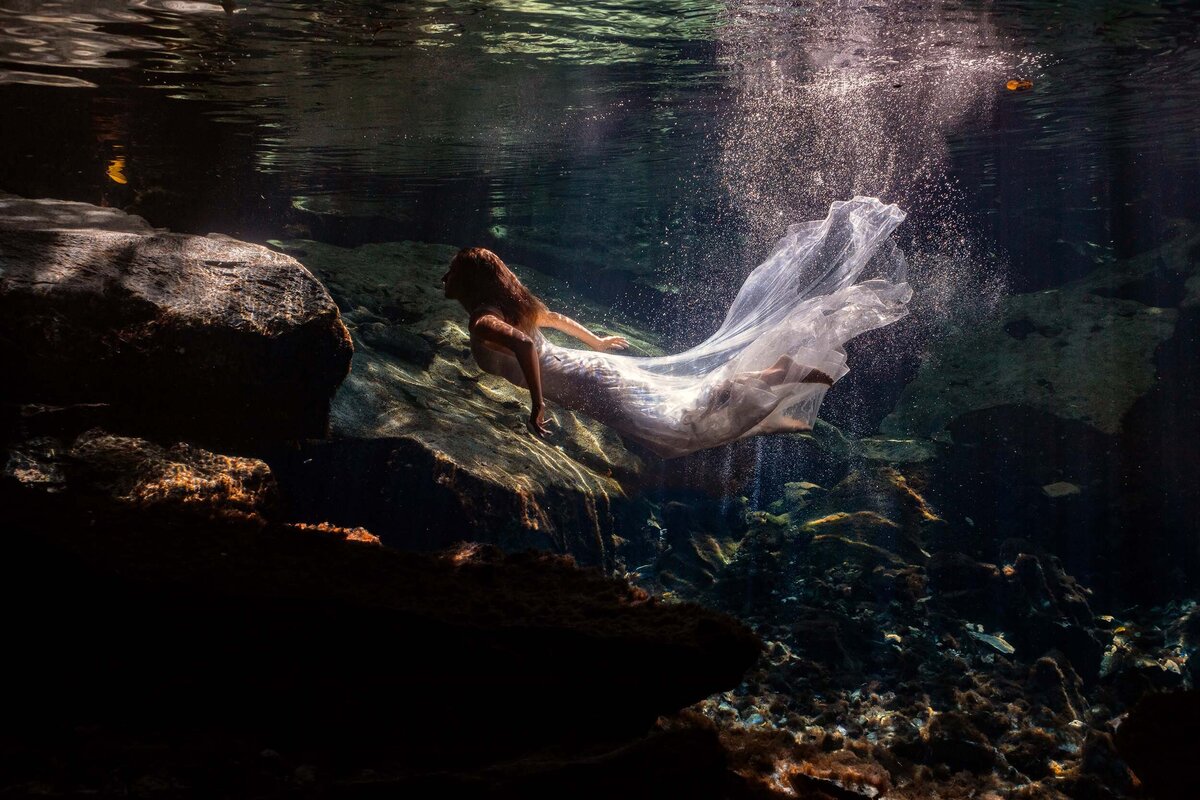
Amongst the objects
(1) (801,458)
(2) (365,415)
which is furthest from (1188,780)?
(1) (801,458)

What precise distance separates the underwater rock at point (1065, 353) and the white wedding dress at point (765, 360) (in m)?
7.84

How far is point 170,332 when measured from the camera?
4766 mm

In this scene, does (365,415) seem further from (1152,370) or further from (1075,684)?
(1152,370)

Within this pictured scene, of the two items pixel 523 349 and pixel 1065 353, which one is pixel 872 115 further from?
pixel 523 349

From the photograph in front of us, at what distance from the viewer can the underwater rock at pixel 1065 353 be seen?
1263 centimetres

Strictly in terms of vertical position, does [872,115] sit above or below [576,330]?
above

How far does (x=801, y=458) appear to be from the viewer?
1250cm

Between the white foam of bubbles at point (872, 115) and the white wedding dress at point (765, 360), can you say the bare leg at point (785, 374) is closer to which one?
the white wedding dress at point (765, 360)

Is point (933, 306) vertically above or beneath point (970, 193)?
beneath

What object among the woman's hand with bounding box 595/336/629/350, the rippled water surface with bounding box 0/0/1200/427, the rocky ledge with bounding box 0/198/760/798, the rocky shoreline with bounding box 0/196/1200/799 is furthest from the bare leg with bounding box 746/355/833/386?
the rippled water surface with bounding box 0/0/1200/427

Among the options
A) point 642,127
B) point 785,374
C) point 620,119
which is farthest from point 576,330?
point 642,127

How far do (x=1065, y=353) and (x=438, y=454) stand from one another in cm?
1403

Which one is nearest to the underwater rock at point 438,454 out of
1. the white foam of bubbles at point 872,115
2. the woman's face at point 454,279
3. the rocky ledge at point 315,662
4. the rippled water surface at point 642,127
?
the woman's face at point 454,279

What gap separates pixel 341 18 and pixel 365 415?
6295mm
